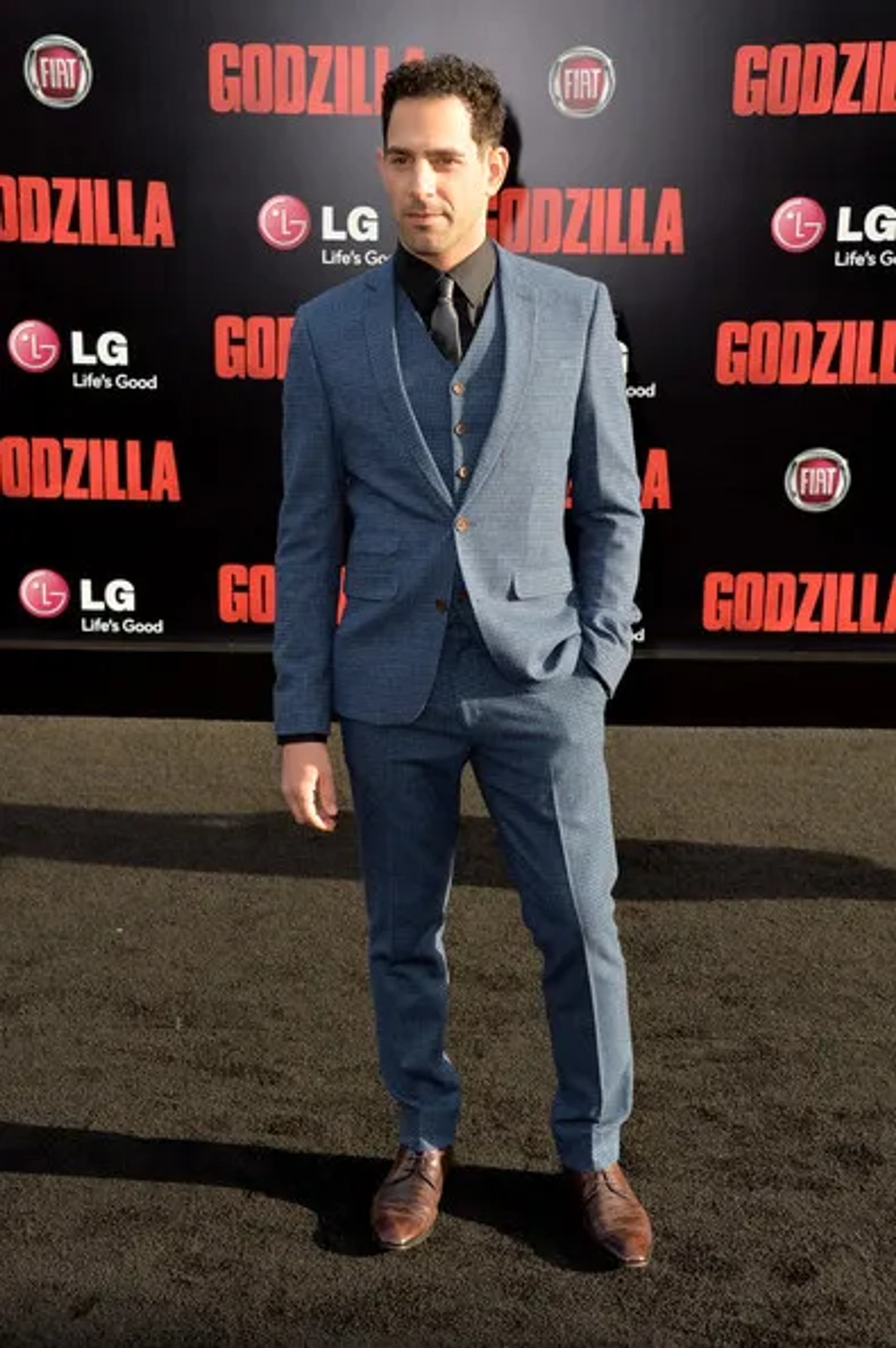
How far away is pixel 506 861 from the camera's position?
8.24 ft

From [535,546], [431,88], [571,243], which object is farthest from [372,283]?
[571,243]

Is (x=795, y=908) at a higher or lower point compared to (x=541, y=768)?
lower

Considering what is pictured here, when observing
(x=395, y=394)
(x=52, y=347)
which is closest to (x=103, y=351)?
(x=52, y=347)

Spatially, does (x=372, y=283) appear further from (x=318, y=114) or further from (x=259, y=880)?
(x=259, y=880)

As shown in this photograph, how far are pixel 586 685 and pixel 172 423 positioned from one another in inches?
68.8

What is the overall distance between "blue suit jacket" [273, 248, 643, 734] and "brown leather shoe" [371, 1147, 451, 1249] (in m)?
0.84

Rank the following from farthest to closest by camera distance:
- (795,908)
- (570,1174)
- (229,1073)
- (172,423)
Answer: (795,908) → (172,423) → (229,1073) → (570,1174)

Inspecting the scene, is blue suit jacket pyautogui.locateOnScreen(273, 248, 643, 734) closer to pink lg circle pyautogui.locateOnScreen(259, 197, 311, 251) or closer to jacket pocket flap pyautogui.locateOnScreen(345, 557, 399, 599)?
jacket pocket flap pyautogui.locateOnScreen(345, 557, 399, 599)

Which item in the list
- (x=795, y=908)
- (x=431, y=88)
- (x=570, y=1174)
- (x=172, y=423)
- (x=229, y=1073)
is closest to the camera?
(x=431, y=88)

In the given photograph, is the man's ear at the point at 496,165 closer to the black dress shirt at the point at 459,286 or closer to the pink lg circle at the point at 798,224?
the black dress shirt at the point at 459,286

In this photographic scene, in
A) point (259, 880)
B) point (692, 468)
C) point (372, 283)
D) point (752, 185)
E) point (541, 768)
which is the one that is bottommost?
point (259, 880)

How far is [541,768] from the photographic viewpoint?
2.40 meters

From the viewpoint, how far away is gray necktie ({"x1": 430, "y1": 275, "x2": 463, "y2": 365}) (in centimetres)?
231

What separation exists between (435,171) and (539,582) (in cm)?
64
